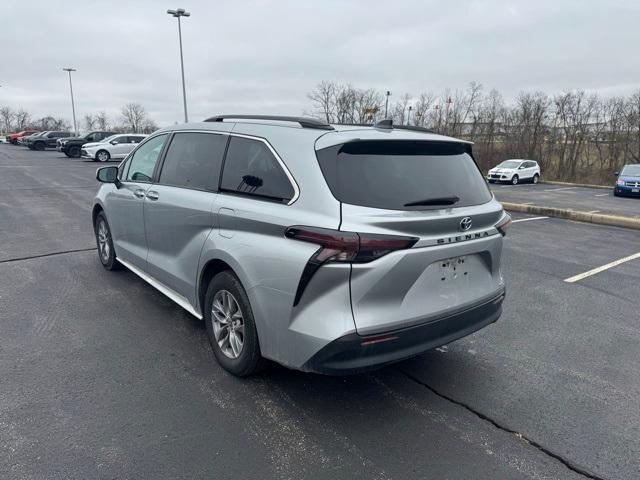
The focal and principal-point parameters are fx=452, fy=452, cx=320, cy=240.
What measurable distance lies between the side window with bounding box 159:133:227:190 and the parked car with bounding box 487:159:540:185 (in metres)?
24.3

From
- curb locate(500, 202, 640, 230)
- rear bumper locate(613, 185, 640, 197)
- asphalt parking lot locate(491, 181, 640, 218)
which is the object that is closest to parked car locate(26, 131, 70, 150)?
asphalt parking lot locate(491, 181, 640, 218)

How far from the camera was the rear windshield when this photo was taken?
2.72 m

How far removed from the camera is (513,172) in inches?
1005

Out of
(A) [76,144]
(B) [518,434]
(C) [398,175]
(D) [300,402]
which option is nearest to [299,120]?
(C) [398,175]

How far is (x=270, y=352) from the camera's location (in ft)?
9.56

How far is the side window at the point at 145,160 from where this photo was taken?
4523 mm

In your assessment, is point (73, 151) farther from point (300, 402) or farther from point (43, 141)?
point (300, 402)

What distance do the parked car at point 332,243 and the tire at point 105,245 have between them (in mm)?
2181

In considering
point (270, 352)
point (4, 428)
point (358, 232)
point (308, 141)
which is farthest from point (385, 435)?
point (4, 428)

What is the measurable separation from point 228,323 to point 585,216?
10889 millimetres

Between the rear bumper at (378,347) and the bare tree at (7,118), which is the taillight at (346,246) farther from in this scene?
the bare tree at (7,118)

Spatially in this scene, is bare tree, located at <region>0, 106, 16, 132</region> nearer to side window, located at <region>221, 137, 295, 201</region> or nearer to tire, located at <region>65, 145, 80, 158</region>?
tire, located at <region>65, 145, 80, 158</region>

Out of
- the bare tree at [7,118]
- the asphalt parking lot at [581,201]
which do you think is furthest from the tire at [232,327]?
the bare tree at [7,118]

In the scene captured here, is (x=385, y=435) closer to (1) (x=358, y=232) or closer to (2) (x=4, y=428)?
(1) (x=358, y=232)
